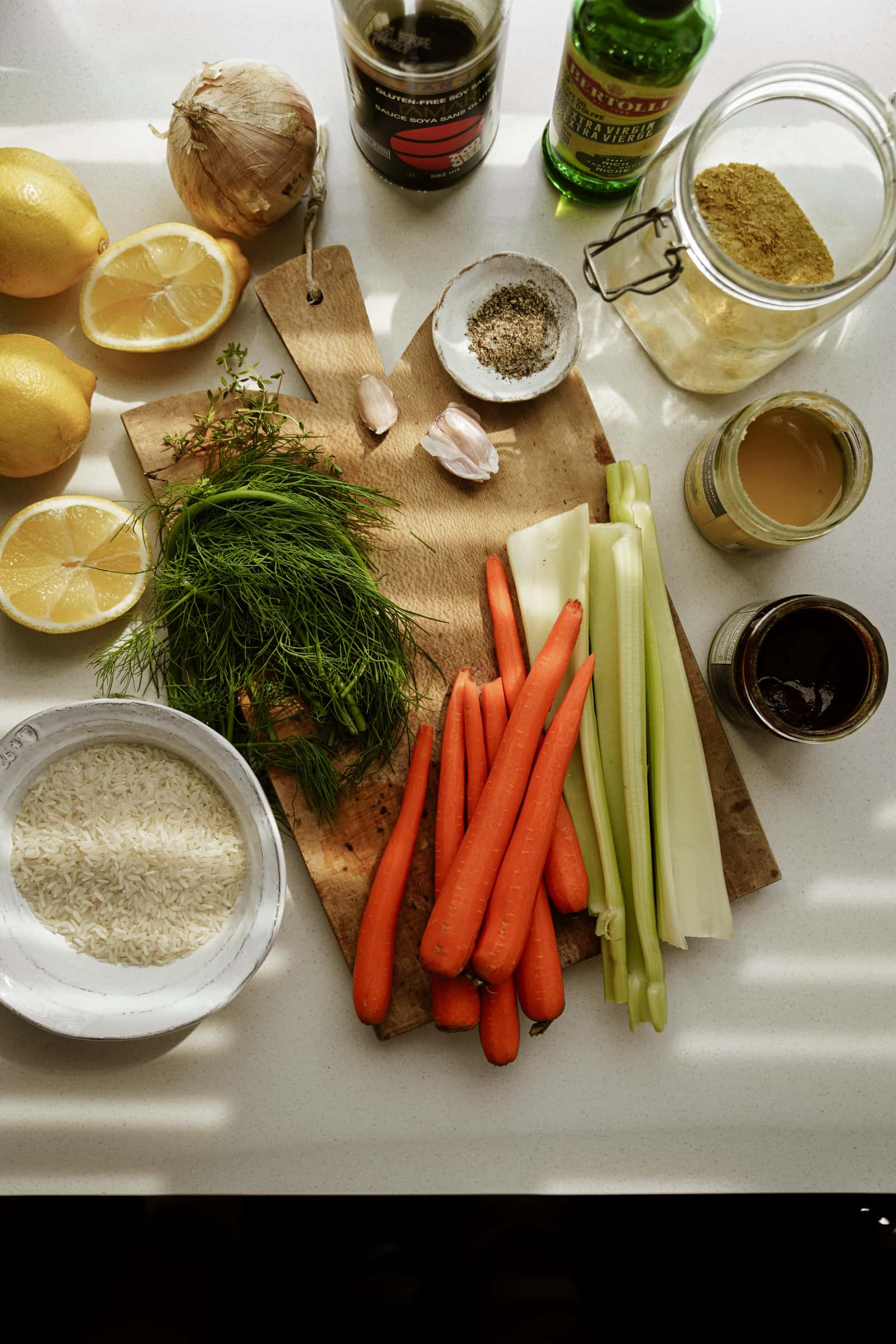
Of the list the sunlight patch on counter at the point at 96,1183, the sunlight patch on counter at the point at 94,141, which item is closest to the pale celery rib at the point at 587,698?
the sunlight patch on counter at the point at 96,1183

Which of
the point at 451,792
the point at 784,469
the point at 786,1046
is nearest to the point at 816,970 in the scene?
the point at 786,1046

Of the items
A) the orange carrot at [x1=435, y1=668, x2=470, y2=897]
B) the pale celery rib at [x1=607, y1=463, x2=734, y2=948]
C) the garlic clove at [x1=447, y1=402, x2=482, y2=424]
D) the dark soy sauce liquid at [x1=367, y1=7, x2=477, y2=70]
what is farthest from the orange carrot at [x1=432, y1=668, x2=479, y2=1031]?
the dark soy sauce liquid at [x1=367, y1=7, x2=477, y2=70]

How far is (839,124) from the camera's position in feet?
3.47

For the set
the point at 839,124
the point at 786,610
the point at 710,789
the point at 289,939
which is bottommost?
the point at 289,939

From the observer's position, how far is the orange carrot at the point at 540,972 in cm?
105

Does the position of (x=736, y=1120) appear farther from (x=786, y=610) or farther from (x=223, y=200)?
(x=223, y=200)

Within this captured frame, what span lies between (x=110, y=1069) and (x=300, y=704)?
0.56 metres

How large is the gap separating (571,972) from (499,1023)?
0.14m

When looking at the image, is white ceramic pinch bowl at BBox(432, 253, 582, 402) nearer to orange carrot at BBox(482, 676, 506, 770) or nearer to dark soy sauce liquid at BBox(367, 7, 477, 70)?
dark soy sauce liquid at BBox(367, 7, 477, 70)

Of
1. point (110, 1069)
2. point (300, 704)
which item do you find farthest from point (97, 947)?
point (300, 704)

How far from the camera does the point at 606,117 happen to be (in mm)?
994

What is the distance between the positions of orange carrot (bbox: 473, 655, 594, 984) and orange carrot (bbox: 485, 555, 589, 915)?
1.1 inches

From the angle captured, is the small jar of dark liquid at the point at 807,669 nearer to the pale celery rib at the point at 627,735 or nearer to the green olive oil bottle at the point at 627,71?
the pale celery rib at the point at 627,735

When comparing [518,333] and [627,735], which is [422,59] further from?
[627,735]
